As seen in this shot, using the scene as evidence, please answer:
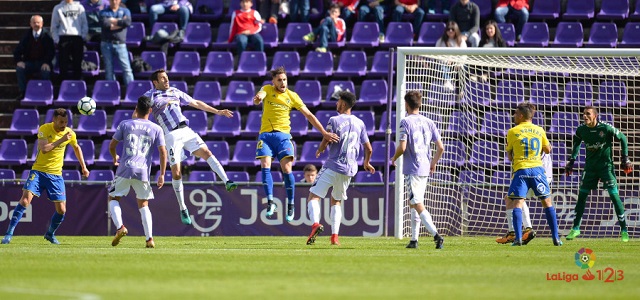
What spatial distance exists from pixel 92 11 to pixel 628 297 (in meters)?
19.6

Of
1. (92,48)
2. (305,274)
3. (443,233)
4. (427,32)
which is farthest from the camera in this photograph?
(92,48)

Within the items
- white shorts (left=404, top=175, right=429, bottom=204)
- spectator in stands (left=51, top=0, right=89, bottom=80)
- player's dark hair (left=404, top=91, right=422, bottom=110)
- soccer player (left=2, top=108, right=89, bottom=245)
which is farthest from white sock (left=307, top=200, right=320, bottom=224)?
spectator in stands (left=51, top=0, right=89, bottom=80)

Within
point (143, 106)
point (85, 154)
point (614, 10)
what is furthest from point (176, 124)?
point (614, 10)

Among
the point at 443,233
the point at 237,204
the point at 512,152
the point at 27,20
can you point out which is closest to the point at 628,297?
the point at 512,152

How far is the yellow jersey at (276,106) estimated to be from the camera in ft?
54.1

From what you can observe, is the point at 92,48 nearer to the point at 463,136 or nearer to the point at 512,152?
the point at 463,136

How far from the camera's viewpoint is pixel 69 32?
2533 centimetres

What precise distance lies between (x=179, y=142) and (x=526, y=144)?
5318mm

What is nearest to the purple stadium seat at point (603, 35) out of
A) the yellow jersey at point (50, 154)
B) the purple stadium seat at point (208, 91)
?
the purple stadium seat at point (208, 91)

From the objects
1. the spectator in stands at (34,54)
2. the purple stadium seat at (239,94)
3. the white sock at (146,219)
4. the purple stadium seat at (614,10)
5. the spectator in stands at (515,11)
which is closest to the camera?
the white sock at (146,219)

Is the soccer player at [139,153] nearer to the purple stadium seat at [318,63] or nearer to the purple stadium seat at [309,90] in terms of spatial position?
the purple stadium seat at [309,90]

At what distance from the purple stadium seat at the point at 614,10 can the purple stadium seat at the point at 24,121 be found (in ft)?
42.8

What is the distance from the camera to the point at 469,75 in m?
20.3

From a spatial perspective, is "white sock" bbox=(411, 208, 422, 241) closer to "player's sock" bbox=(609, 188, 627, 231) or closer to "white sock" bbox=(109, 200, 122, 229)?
"player's sock" bbox=(609, 188, 627, 231)
